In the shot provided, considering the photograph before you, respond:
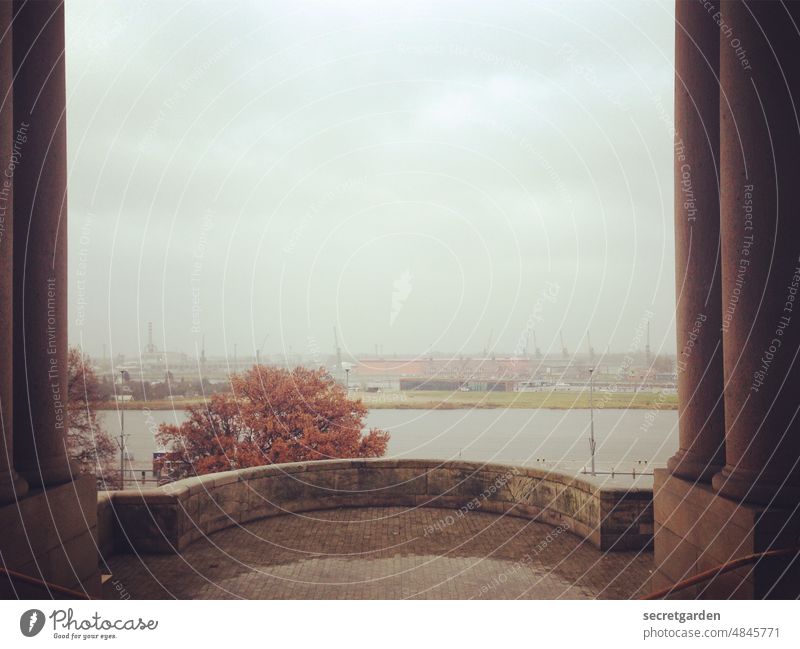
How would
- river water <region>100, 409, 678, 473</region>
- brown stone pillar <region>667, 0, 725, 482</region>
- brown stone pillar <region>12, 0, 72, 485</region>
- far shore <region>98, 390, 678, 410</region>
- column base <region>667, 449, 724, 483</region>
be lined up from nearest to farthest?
Result: brown stone pillar <region>12, 0, 72, 485</region> < column base <region>667, 449, 724, 483</region> < brown stone pillar <region>667, 0, 725, 482</region> < river water <region>100, 409, 678, 473</region> < far shore <region>98, 390, 678, 410</region>

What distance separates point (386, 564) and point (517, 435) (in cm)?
5780

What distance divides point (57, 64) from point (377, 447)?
90.7ft

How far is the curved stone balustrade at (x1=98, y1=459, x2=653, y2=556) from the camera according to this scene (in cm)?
975

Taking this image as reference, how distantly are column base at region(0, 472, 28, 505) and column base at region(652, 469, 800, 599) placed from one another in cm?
651

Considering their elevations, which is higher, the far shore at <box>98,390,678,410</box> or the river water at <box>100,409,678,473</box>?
the far shore at <box>98,390,678,410</box>

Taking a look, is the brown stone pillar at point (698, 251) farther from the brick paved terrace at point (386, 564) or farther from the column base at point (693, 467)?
the brick paved terrace at point (386, 564)

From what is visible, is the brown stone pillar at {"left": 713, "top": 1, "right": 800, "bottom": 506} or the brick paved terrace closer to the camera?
the brown stone pillar at {"left": 713, "top": 1, "right": 800, "bottom": 506}

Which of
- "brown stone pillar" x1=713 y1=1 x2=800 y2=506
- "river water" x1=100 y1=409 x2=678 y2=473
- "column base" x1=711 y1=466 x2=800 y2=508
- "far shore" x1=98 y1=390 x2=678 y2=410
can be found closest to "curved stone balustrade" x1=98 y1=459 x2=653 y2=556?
"column base" x1=711 y1=466 x2=800 y2=508

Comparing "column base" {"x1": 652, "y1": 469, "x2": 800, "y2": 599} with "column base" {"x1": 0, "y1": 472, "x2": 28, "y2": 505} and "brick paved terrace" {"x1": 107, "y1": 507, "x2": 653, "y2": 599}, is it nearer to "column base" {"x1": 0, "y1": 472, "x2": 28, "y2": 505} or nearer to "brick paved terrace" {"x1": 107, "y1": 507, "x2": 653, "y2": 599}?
"brick paved terrace" {"x1": 107, "y1": 507, "x2": 653, "y2": 599}

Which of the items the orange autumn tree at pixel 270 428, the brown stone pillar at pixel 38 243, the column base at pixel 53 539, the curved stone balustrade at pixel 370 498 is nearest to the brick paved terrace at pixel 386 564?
the curved stone balustrade at pixel 370 498

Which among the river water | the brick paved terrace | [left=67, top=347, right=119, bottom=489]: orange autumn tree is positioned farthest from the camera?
the river water

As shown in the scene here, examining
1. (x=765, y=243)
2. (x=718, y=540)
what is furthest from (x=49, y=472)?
(x=765, y=243)

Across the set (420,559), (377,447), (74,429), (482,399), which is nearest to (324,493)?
(420,559)
